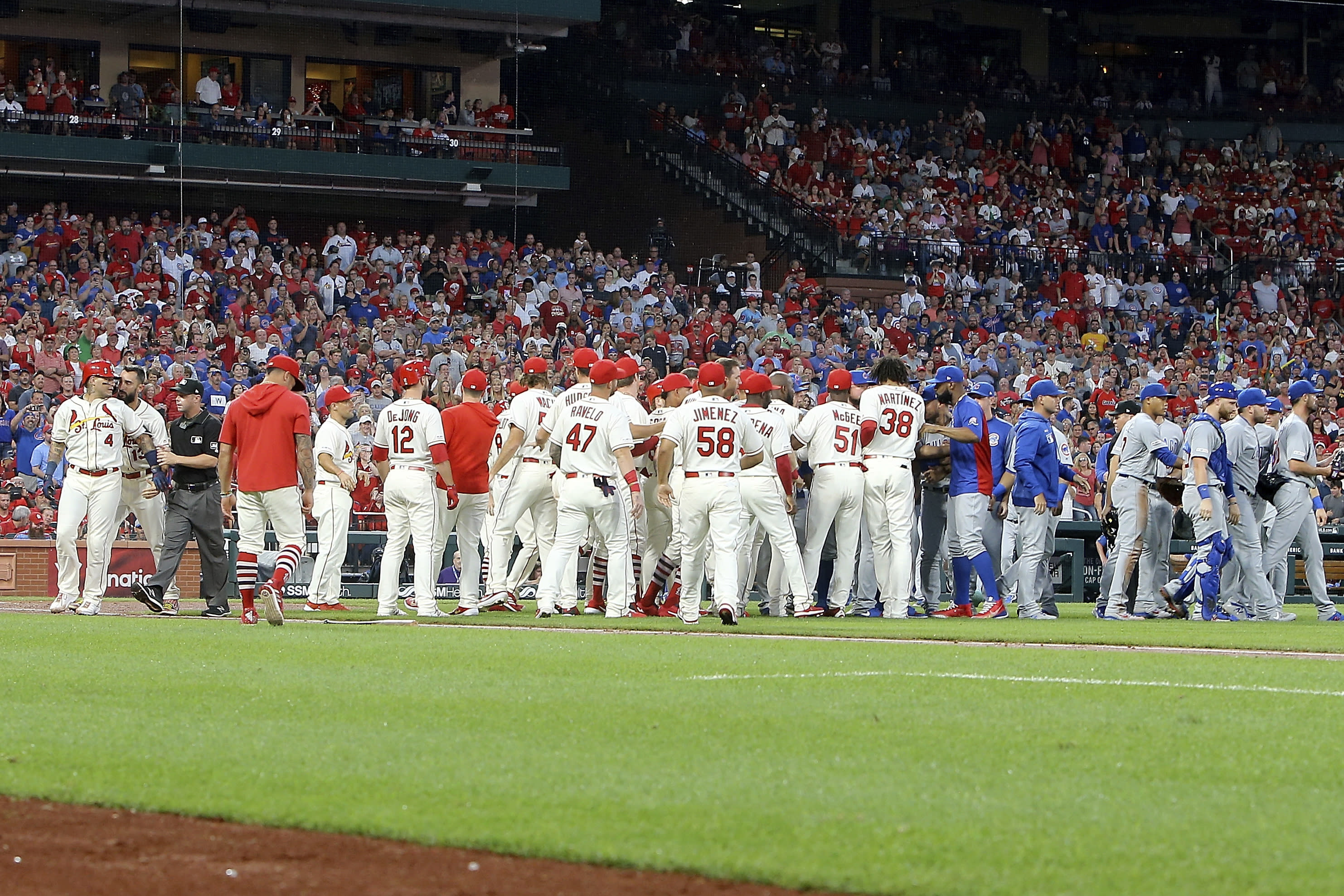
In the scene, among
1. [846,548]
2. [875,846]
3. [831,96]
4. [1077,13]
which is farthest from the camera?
[1077,13]

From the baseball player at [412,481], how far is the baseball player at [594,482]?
1.23 metres

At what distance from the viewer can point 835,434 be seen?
15.6 m

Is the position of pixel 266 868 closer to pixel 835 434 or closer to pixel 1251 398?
pixel 835 434

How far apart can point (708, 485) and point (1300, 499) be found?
6312mm

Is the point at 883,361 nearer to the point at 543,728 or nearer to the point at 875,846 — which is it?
the point at 543,728

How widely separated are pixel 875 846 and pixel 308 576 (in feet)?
54.2

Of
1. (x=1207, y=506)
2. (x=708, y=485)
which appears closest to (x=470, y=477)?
(x=708, y=485)

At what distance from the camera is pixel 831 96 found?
42.5m

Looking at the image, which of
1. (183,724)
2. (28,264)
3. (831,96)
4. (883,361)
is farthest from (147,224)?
(183,724)

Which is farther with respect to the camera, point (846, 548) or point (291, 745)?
point (846, 548)

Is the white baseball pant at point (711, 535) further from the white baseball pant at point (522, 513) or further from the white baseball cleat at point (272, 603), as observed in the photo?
the white baseball cleat at point (272, 603)

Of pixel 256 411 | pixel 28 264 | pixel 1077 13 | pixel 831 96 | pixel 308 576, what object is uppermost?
pixel 1077 13

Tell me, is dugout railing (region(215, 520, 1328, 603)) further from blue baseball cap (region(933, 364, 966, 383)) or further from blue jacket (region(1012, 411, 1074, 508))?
blue baseball cap (region(933, 364, 966, 383))

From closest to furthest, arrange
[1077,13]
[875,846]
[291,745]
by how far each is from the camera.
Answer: [875,846] < [291,745] < [1077,13]
